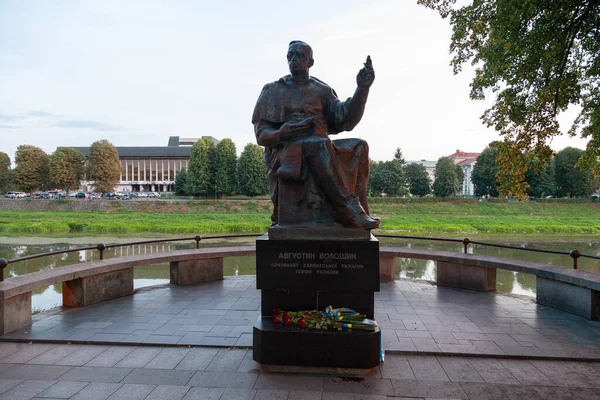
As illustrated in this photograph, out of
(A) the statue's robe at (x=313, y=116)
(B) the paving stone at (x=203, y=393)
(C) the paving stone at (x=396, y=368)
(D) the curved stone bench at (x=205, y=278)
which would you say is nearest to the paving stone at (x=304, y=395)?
(B) the paving stone at (x=203, y=393)

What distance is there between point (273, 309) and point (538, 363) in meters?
2.84

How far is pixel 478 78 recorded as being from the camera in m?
8.94

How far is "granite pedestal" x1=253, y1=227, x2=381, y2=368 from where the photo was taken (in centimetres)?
380

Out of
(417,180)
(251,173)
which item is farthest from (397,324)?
(417,180)

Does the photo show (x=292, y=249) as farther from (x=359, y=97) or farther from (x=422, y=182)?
(x=422, y=182)

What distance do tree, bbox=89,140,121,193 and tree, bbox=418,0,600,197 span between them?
5262 centimetres

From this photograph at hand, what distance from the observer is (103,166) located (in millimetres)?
52625

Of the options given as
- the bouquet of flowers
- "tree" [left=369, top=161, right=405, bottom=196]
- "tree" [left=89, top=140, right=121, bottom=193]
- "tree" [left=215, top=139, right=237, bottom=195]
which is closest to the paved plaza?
the bouquet of flowers

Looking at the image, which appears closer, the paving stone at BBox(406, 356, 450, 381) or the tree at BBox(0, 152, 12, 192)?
the paving stone at BBox(406, 356, 450, 381)

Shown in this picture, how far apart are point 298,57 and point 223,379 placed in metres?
3.49

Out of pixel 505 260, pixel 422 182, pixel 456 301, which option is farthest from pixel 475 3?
pixel 422 182

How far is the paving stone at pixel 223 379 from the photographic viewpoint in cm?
355

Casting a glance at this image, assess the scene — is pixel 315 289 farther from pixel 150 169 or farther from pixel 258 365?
pixel 150 169

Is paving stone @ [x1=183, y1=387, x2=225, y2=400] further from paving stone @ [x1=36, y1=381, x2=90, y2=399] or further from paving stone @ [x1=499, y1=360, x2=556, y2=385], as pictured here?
paving stone @ [x1=499, y1=360, x2=556, y2=385]
